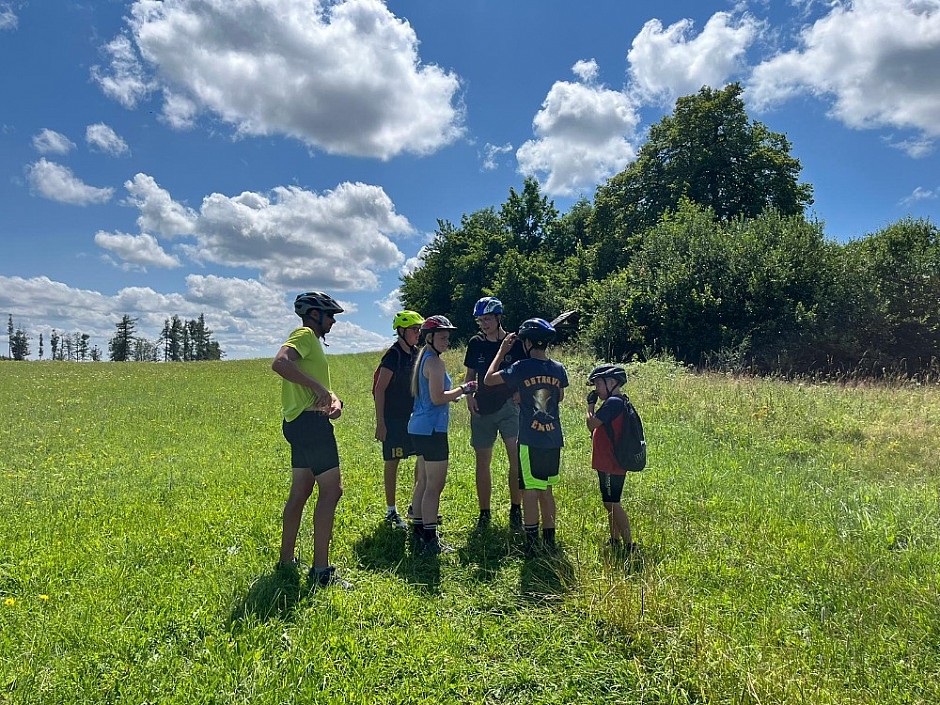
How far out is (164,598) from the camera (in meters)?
3.66

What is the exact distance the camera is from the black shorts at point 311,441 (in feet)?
12.4

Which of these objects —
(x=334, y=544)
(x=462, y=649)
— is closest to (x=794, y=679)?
(x=462, y=649)

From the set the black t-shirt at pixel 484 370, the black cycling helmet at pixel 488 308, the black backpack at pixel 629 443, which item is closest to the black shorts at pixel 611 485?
the black backpack at pixel 629 443

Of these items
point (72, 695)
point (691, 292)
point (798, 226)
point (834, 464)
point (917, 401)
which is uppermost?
point (798, 226)

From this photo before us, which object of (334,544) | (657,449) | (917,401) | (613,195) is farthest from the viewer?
(613,195)

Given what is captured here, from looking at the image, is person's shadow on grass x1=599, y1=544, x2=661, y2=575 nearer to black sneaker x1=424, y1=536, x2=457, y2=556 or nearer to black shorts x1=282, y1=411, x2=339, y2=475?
black sneaker x1=424, y1=536, x2=457, y2=556

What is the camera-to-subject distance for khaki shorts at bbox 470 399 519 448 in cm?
495

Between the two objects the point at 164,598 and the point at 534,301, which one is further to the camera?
the point at 534,301

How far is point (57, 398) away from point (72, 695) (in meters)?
21.5

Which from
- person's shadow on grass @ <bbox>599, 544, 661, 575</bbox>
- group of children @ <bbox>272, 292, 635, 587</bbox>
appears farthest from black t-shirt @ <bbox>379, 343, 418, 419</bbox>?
Answer: person's shadow on grass @ <bbox>599, 544, 661, 575</bbox>

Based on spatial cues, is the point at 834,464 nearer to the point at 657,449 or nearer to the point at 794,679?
the point at 657,449

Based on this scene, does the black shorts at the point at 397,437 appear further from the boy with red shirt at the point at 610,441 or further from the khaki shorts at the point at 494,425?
the boy with red shirt at the point at 610,441

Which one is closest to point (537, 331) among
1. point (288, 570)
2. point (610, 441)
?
point (610, 441)

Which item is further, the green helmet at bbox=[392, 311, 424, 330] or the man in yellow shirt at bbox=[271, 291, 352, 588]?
the green helmet at bbox=[392, 311, 424, 330]
